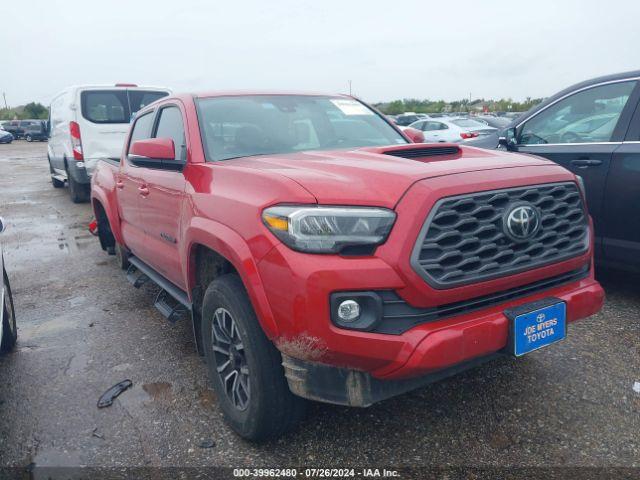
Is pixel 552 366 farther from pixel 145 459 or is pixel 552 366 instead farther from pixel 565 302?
pixel 145 459

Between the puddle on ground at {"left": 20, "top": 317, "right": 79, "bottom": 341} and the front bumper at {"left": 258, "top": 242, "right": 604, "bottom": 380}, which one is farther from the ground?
the front bumper at {"left": 258, "top": 242, "right": 604, "bottom": 380}

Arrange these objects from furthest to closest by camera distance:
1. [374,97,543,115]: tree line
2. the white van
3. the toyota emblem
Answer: [374,97,543,115]: tree line → the white van → the toyota emblem

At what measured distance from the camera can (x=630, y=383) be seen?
316 cm

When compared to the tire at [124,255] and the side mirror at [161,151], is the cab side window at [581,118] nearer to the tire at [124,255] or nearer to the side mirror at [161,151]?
the side mirror at [161,151]

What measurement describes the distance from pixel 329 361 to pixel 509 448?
1065 mm

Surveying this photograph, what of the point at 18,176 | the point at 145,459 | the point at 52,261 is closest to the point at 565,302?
→ the point at 145,459

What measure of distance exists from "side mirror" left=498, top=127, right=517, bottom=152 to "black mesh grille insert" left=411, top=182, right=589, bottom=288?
8.04ft

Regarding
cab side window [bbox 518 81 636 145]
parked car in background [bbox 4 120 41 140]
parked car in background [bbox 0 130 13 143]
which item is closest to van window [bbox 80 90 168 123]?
cab side window [bbox 518 81 636 145]

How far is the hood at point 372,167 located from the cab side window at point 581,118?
5.92 feet

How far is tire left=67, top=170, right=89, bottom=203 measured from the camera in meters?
10.6

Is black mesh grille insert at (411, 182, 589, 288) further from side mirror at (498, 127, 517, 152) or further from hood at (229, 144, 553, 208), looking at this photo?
side mirror at (498, 127, 517, 152)

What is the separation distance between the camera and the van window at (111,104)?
31.8 ft

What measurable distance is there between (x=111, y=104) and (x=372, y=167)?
8.55m

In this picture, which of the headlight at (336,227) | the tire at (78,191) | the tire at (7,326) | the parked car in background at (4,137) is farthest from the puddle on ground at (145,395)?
the parked car in background at (4,137)
